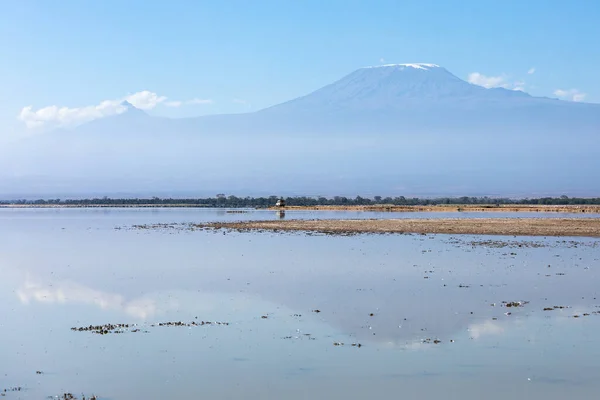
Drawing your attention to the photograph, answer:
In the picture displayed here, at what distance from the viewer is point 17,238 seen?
49.1 meters

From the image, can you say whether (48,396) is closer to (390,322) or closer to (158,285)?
(390,322)

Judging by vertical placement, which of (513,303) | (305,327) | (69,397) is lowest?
(69,397)

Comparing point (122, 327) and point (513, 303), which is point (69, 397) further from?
point (513, 303)

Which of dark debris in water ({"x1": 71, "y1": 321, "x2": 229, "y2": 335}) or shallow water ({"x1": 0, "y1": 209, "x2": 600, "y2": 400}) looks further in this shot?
dark debris in water ({"x1": 71, "y1": 321, "x2": 229, "y2": 335})

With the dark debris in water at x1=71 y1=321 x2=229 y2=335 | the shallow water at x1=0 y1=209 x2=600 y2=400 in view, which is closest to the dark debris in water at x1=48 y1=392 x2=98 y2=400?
the shallow water at x1=0 y1=209 x2=600 y2=400

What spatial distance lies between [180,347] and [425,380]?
16.5 feet

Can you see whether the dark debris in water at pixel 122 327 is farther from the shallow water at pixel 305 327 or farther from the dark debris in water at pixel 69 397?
the dark debris in water at pixel 69 397

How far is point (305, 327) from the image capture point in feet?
55.5

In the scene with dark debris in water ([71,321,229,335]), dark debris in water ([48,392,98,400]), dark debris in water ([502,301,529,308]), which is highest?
dark debris in water ([502,301,529,308])

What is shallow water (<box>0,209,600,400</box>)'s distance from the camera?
492 inches

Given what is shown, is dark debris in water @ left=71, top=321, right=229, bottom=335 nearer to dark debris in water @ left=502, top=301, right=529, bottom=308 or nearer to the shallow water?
the shallow water

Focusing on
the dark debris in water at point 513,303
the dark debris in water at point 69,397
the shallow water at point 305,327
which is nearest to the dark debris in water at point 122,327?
the shallow water at point 305,327

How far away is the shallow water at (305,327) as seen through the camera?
12.5 metres

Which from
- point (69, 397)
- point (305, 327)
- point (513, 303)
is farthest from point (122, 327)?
point (513, 303)
